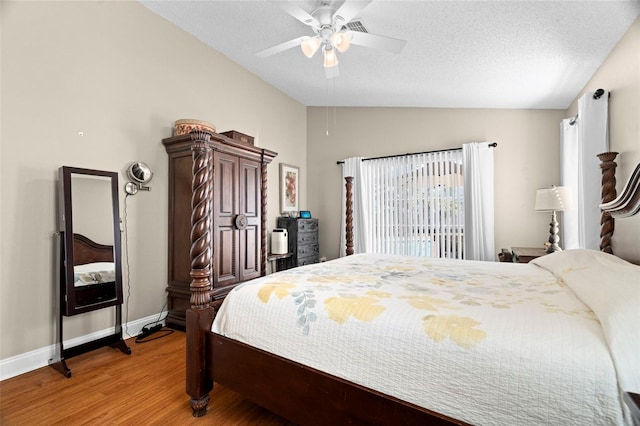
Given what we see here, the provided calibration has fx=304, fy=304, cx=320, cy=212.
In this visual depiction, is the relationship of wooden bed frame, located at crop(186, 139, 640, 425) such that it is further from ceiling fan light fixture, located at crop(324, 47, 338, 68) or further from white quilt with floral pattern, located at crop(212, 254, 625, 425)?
ceiling fan light fixture, located at crop(324, 47, 338, 68)

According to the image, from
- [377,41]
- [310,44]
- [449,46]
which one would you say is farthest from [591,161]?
[310,44]

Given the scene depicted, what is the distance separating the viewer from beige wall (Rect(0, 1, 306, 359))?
6.62 feet

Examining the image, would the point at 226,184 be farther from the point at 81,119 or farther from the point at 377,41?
the point at 377,41

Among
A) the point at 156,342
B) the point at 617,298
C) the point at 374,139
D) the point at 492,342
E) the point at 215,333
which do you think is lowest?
the point at 156,342

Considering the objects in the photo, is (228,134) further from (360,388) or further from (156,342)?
(360,388)

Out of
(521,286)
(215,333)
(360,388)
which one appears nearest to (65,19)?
(215,333)

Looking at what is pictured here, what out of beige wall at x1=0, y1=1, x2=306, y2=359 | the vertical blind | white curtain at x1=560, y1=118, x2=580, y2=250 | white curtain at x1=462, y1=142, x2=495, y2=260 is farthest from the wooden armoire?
Result: white curtain at x1=560, y1=118, x2=580, y2=250

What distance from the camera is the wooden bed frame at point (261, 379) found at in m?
1.09

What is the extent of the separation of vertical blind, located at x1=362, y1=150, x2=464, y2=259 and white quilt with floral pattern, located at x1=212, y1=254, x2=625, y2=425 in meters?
2.56

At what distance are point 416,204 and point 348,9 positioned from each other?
2.90 metres

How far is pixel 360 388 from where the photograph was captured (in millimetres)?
1118

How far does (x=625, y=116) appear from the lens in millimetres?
2277

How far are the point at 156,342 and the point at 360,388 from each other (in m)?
2.15

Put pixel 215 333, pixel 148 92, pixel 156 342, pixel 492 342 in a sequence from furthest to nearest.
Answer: pixel 148 92 → pixel 156 342 → pixel 215 333 → pixel 492 342
